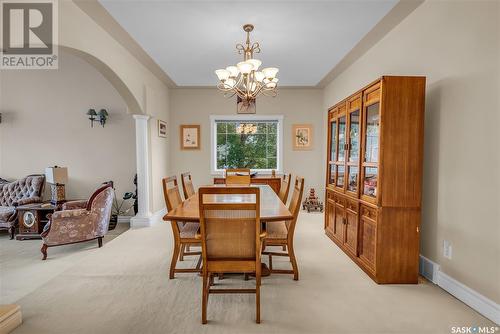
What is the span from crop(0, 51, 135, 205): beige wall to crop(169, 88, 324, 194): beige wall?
1.14 meters

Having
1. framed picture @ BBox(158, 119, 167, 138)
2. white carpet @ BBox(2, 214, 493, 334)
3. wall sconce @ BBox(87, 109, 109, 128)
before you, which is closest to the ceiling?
framed picture @ BBox(158, 119, 167, 138)

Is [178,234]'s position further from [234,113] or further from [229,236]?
[234,113]

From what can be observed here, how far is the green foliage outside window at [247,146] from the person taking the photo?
19.0ft

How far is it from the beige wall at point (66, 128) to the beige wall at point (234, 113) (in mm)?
1142

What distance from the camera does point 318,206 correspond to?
5.45 meters

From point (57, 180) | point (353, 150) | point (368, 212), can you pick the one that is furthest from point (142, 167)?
point (368, 212)

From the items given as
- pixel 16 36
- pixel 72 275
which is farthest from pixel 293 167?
pixel 16 36

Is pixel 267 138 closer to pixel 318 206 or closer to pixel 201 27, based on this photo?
pixel 318 206

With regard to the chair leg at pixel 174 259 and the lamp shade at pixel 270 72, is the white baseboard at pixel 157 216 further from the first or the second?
the lamp shade at pixel 270 72

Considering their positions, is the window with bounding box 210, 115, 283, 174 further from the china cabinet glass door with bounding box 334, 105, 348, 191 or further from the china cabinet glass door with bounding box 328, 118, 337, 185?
the china cabinet glass door with bounding box 334, 105, 348, 191

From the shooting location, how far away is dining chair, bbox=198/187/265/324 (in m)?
1.70

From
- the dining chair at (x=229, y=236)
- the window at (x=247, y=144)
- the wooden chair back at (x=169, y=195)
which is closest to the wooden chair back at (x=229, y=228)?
the dining chair at (x=229, y=236)

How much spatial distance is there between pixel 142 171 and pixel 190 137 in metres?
1.57

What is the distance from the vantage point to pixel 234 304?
2.09 m
